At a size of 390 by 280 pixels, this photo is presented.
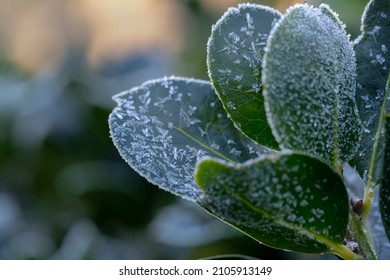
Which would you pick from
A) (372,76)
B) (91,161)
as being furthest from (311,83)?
(91,161)

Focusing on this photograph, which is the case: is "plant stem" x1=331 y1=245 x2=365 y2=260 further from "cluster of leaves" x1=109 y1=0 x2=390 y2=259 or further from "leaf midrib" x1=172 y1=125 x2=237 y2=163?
"leaf midrib" x1=172 y1=125 x2=237 y2=163

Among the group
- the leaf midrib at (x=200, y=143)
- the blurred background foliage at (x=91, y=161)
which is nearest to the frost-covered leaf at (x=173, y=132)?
the leaf midrib at (x=200, y=143)

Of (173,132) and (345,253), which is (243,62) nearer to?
(173,132)

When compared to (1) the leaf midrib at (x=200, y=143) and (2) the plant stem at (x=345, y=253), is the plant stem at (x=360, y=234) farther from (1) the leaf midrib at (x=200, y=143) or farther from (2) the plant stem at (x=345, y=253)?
(1) the leaf midrib at (x=200, y=143)

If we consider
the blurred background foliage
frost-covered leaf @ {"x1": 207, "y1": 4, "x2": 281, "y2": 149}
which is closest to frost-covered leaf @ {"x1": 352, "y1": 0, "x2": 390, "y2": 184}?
frost-covered leaf @ {"x1": 207, "y1": 4, "x2": 281, "y2": 149}
